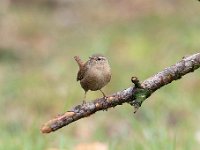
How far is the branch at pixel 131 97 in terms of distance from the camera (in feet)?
9.84

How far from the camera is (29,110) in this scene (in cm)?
737

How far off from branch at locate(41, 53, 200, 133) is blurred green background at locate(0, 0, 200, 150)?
141 centimetres

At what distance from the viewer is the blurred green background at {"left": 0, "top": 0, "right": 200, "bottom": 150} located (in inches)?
205

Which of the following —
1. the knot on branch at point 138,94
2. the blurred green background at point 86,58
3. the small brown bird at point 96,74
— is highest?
the blurred green background at point 86,58

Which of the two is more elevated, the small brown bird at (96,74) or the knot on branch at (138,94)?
the small brown bird at (96,74)

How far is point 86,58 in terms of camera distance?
8641 millimetres

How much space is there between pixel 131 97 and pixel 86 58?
18.4 ft

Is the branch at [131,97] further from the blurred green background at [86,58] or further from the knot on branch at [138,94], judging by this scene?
the blurred green background at [86,58]

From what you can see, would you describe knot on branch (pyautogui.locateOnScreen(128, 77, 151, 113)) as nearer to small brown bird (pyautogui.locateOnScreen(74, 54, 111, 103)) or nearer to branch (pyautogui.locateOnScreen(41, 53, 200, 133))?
branch (pyautogui.locateOnScreen(41, 53, 200, 133))

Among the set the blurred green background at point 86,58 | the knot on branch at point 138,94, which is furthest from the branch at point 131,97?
the blurred green background at point 86,58

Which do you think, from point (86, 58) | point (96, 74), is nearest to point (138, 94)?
point (96, 74)

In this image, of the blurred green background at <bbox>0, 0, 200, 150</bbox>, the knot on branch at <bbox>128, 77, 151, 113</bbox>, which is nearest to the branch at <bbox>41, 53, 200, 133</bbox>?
the knot on branch at <bbox>128, 77, 151, 113</bbox>

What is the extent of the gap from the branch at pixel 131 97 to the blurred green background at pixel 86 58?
1414mm

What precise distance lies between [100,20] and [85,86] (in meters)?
10.2
